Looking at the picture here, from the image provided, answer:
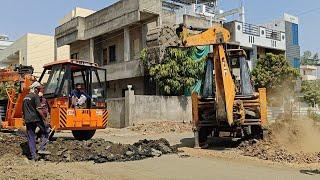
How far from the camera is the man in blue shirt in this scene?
582 inches

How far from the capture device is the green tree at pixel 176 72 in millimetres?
26016

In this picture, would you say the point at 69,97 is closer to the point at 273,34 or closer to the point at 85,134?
the point at 85,134

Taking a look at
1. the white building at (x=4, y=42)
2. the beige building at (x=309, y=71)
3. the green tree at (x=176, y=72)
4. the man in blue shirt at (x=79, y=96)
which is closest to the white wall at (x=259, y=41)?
the green tree at (x=176, y=72)

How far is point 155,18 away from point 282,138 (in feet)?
56.5

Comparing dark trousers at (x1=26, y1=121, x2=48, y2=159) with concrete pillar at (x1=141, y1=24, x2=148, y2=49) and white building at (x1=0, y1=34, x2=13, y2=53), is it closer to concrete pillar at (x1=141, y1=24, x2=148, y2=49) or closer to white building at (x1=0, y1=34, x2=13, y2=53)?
concrete pillar at (x1=141, y1=24, x2=148, y2=49)

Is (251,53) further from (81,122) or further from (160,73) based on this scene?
(81,122)

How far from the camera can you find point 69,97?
48.0ft

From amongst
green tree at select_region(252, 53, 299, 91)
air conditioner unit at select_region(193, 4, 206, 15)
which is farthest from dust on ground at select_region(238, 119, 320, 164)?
air conditioner unit at select_region(193, 4, 206, 15)

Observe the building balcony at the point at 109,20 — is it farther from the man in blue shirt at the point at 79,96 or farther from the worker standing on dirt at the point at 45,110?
the worker standing on dirt at the point at 45,110

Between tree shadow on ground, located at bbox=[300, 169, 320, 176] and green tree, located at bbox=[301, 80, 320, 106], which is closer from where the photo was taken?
tree shadow on ground, located at bbox=[300, 169, 320, 176]

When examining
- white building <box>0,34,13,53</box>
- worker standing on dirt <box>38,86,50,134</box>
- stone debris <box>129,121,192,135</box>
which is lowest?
stone debris <box>129,121,192,135</box>

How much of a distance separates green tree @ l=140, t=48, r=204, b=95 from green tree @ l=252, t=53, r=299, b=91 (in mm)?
8862

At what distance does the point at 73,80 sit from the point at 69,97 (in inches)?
44.8

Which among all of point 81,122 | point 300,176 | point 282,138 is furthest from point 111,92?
point 300,176
